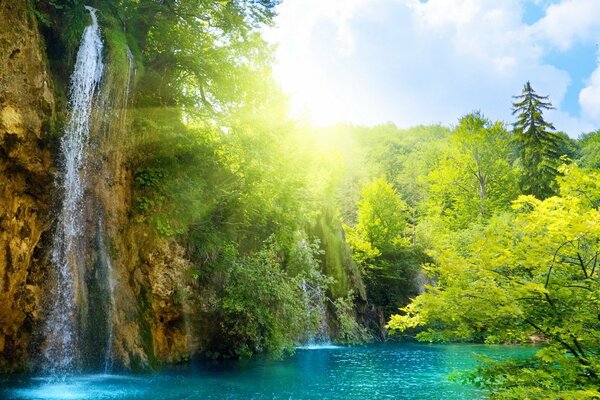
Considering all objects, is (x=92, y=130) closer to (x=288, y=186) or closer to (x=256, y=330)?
(x=288, y=186)

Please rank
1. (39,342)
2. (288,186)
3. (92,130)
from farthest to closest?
(288,186) → (92,130) → (39,342)

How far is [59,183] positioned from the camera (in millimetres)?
11672

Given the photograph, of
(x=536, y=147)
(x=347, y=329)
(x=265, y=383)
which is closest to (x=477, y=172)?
(x=536, y=147)

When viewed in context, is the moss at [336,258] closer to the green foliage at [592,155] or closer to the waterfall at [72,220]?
the waterfall at [72,220]

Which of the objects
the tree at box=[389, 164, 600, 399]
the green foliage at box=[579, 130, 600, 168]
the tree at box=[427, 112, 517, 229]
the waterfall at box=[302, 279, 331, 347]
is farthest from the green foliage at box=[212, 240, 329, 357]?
the green foliage at box=[579, 130, 600, 168]

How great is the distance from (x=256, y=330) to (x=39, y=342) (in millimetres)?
7038

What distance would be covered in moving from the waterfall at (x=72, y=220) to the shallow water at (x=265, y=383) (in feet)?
3.00

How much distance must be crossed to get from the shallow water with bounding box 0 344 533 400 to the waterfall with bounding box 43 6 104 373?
3.00 feet

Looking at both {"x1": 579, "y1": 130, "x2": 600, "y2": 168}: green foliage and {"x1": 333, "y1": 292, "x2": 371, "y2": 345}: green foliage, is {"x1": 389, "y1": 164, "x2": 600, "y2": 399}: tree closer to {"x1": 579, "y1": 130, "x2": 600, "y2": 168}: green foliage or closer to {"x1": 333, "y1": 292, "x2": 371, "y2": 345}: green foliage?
{"x1": 333, "y1": 292, "x2": 371, "y2": 345}: green foliage

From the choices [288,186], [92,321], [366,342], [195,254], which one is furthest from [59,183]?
[366,342]

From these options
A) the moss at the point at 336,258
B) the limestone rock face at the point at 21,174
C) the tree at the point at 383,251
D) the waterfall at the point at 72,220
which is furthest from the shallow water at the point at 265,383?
the tree at the point at 383,251

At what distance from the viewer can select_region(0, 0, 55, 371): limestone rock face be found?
10172 mm

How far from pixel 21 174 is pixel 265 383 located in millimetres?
8498

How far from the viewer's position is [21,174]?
10922 millimetres
